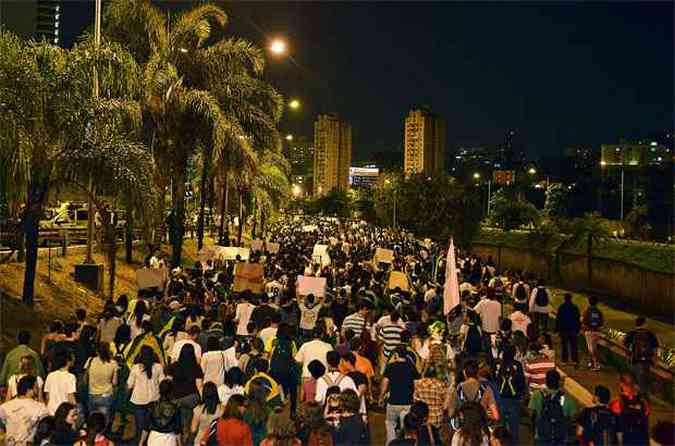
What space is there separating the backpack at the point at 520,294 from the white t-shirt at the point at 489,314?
11.8ft

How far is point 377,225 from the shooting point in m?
82.1

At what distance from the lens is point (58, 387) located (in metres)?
7.67

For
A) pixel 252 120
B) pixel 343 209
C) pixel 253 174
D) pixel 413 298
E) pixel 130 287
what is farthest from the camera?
pixel 343 209

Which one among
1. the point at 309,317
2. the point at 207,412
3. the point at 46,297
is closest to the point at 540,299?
the point at 309,317

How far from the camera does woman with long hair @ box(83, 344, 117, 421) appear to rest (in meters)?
8.27

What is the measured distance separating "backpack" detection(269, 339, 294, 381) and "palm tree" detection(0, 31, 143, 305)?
7.38 metres

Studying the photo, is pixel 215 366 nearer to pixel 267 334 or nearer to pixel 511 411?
pixel 267 334

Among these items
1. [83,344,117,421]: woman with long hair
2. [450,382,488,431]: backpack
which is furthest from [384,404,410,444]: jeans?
[83,344,117,421]: woman with long hair

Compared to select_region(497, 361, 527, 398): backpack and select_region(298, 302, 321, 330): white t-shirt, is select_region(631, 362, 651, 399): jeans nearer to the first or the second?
select_region(497, 361, 527, 398): backpack

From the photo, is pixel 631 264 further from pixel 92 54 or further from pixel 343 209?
pixel 343 209

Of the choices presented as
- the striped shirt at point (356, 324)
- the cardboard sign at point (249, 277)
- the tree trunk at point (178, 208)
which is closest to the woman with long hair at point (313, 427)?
the striped shirt at point (356, 324)

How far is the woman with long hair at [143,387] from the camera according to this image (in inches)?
322

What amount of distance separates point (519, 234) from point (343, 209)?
76853 millimetres

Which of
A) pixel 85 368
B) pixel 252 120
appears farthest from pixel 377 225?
pixel 85 368
